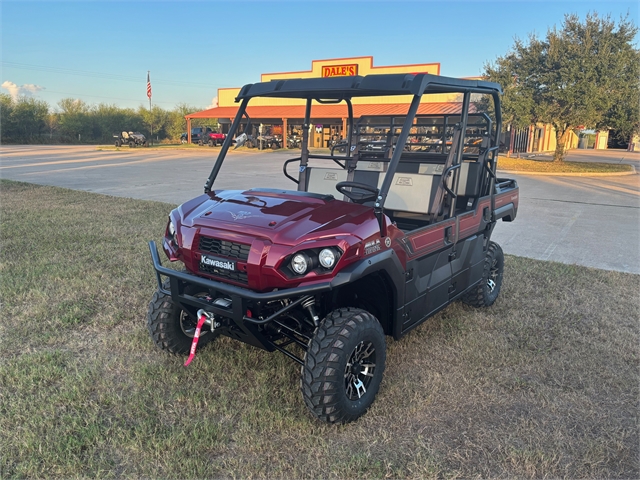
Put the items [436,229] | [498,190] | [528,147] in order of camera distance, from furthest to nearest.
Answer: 1. [528,147]
2. [498,190]
3. [436,229]

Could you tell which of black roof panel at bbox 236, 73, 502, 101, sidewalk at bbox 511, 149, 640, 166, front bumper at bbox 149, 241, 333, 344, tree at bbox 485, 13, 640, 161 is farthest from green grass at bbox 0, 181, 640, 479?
sidewalk at bbox 511, 149, 640, 166

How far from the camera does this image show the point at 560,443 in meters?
2.67

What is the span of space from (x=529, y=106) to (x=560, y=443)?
1824 centimetres

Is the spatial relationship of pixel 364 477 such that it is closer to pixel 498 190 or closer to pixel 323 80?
pixel 323 80

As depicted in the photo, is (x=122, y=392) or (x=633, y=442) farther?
(x=122, y=392)

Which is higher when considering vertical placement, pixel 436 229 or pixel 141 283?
pixel 436 229

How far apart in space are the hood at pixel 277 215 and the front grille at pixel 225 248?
0.24 ft

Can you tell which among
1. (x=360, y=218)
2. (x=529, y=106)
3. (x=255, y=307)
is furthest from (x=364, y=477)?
(x=529, y=106)

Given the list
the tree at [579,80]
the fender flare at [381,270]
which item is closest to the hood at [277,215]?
the fender flare at [381,270]

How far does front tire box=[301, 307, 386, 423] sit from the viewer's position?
2.64 m

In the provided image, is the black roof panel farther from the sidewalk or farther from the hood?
the sidewalk

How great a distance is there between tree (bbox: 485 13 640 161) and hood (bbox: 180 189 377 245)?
57.7ft

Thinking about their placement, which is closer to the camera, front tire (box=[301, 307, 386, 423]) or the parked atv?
front tire (box=[301, 307, 386, 423])

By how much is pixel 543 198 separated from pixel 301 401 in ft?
33.5
